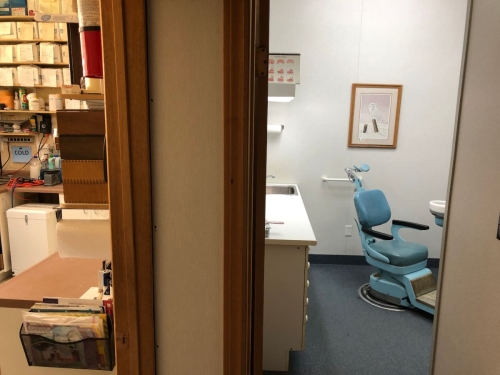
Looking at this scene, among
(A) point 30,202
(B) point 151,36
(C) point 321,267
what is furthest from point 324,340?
(A) point 30,202

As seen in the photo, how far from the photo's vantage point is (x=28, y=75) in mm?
3566

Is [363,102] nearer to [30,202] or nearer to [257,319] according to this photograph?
[257,319]

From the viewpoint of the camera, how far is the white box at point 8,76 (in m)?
3.58

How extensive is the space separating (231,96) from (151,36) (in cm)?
25

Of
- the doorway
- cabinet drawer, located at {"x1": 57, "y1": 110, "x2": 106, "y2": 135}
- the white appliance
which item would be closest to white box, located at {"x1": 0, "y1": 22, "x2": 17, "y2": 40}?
the white appliance

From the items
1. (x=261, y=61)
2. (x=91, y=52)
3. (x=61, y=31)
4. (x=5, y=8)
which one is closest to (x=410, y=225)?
(x=261, y=61)

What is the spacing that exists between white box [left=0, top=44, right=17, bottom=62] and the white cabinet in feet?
11.1

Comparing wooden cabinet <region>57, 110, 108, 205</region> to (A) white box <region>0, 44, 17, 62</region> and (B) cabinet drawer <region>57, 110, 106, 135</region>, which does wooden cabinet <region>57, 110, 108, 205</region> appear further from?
(A) white box <region>0, 44, 17, 62</region>

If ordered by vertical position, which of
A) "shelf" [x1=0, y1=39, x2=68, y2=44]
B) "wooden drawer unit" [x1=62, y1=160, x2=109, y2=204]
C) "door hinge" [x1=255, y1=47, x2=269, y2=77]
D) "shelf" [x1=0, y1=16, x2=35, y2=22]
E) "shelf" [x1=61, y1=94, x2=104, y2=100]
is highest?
"shelf" [x1=0, y1=16, x2=35, y2=22]

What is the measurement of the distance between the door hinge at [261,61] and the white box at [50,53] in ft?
10.8

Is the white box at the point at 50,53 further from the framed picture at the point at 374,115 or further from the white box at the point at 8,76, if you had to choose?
the framed picture at the point at 374,115

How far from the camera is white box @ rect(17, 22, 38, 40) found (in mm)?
→ 3521

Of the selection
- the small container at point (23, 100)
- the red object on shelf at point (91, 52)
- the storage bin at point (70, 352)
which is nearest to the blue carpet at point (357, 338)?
the storage bin at point (70, 352)

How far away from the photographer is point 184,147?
3.04ft
